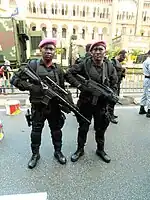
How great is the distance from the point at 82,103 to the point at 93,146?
83 centimetres

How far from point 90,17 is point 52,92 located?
4573 centimetres

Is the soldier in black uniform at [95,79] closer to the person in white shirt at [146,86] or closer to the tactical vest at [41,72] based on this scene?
the tactical vest at [41,72]

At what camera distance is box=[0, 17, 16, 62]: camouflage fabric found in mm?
6902

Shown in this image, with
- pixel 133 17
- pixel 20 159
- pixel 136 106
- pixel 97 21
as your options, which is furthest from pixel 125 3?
pixel 20 159

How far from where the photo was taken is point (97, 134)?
8.68 feet

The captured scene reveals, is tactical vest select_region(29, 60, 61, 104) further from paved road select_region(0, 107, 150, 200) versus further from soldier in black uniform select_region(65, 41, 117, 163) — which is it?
paved road select_region(0, 107, 150, 200)

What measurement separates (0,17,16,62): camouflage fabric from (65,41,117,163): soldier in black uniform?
5.22m

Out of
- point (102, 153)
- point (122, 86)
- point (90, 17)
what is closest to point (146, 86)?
point (102, 153)

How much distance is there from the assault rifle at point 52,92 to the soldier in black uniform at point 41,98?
44 millimetres

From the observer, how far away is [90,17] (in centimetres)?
4453

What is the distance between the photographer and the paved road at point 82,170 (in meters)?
2.10

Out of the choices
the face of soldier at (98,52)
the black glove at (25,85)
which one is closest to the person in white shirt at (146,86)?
the face of soldier at (98,52)

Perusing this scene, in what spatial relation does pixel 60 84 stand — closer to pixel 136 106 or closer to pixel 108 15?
pixel 136 106

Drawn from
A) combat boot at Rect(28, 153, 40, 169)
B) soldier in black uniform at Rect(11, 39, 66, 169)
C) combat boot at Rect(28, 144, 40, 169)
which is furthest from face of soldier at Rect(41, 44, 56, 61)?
combat boot at Rect(28, 153, 40, 169)
